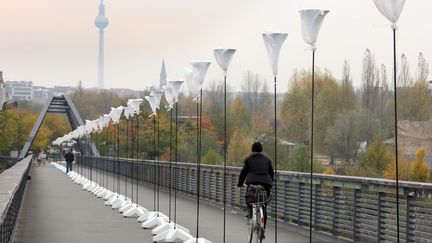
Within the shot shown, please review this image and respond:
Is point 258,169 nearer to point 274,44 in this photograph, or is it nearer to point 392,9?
point 274,44

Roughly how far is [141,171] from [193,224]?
104ft

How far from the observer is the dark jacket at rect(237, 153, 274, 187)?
49.7 ft

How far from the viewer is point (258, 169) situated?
15203 millimetres

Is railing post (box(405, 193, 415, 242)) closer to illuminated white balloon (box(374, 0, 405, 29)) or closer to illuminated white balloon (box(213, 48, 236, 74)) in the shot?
illuminated white balloon (box(374, 0, 405, 29))

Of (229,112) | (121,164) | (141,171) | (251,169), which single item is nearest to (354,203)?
(251,169)

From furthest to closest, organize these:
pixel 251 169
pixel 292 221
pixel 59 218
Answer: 1. pixel 59 218
2. pixel 292 221
3. pixel 251 169

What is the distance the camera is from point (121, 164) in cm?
6375

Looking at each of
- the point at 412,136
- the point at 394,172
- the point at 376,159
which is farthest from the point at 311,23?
the point at 412,136

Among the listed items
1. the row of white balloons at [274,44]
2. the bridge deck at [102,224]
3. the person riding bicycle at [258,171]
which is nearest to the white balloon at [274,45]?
the row of white balloons at [274,44]

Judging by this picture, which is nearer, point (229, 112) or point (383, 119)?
point (383, 119)

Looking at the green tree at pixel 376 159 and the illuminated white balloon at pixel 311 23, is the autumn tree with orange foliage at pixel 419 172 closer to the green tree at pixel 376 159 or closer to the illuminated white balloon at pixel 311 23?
the green tree at pixel 376 159

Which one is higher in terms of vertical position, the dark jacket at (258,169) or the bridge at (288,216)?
the dark jacket at (258,169)

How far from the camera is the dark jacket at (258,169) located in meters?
15.1

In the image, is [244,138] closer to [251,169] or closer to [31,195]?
[31,195]
